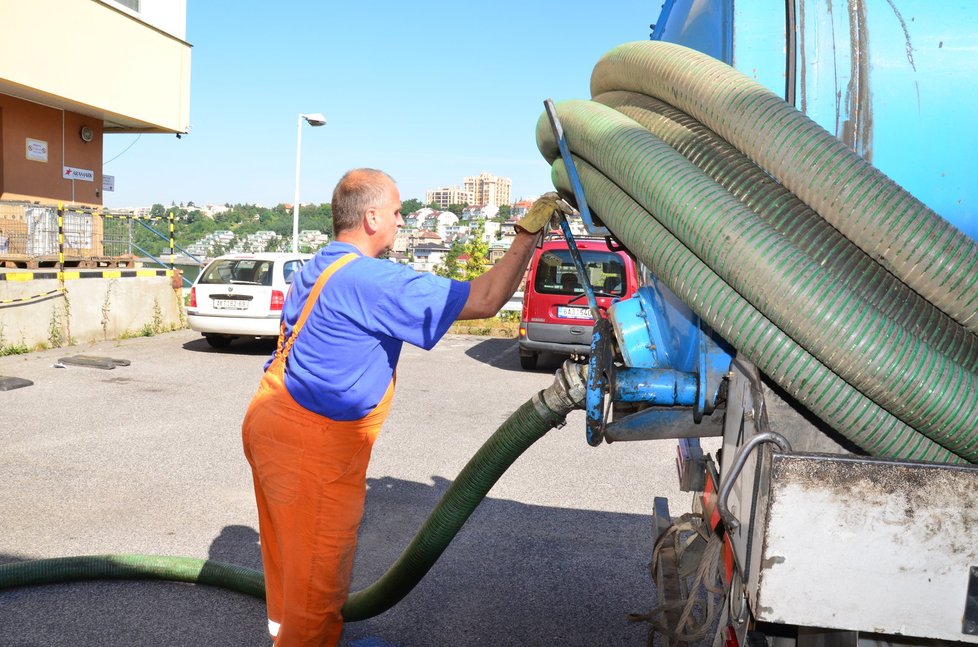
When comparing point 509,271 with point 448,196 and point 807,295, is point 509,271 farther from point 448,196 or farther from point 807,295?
point 448,196

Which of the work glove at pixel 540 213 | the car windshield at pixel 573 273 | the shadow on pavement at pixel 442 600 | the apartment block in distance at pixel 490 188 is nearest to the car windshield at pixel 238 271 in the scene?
the car windshield at pixel 573 273

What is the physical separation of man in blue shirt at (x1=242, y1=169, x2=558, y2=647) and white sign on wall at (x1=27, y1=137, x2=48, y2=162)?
52.2 feet

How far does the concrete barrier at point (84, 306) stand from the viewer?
11.4m

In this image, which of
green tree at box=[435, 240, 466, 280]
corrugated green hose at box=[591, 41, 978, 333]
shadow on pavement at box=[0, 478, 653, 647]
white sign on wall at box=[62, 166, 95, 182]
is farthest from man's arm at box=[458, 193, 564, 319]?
white sign on wall at box=[62, 166, 95, 182]

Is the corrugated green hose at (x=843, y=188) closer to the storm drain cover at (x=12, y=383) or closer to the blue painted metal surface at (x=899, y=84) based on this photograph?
the blue painted metal surface at (x=899, y=84)

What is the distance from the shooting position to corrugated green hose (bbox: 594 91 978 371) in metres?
1.85

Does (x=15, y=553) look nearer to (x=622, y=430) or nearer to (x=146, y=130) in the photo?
(x=622, y=430)

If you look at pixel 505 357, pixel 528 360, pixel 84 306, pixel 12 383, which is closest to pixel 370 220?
pixel 12 383

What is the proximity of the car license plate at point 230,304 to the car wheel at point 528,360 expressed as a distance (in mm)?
4068

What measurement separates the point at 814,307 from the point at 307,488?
1.73 m

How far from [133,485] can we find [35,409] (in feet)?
9.50

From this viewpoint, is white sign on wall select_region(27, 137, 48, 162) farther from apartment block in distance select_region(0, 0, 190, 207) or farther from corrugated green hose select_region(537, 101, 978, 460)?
corrugated green hose select_region(537, 101, 978, 460)

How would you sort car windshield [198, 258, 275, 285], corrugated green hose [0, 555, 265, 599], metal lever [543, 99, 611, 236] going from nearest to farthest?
metal lever [543, 99, 611, 236] < corrugated green hose [0, 555, 265, 599] < car windshield [198, 258, 275, 285]

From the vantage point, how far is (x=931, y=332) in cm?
185
